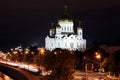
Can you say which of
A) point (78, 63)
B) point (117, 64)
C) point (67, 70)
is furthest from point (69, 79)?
point (78, 63)

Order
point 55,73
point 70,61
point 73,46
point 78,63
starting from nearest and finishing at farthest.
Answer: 1. point 55,73
2. point 70,61
3. point 78,63
4. point 73,46

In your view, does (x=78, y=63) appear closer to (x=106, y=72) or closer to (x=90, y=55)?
(x=90, y=55)

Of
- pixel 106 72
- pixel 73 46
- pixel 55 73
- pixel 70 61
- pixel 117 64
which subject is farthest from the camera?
pixel 73 46

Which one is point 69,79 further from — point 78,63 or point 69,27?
point 69,27

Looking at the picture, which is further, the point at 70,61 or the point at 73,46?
the point at 73,46

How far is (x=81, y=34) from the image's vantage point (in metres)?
148

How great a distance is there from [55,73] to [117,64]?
20339 millimetres

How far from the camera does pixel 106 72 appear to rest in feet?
240

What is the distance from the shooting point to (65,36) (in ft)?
474

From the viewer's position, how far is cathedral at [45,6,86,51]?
144 metres

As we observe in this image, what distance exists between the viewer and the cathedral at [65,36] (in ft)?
471

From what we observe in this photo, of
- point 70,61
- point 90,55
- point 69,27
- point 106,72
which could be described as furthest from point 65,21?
point 70,61

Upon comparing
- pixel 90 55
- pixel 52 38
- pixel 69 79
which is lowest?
pixel 69 79

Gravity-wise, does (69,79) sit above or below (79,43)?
below
